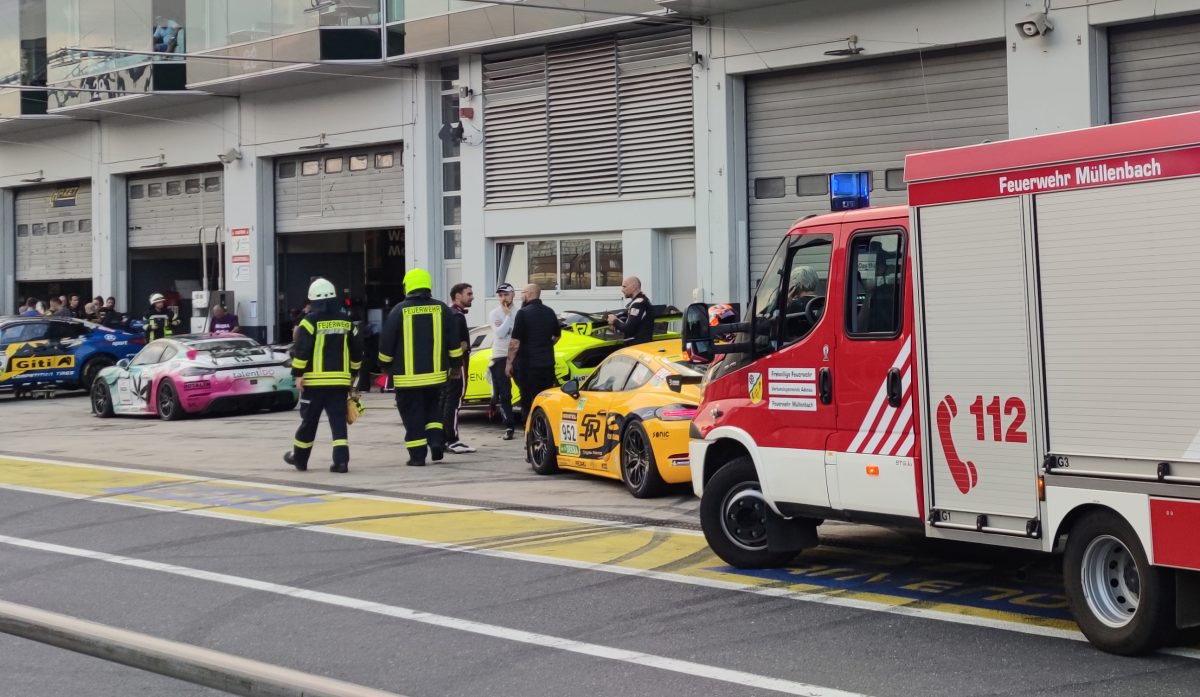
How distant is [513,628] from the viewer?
749cm

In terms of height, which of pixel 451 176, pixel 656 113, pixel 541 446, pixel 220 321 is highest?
pixel 656 113

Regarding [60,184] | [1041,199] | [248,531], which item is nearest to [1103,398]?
[1041,199]

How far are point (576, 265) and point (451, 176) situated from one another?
381 centimetres

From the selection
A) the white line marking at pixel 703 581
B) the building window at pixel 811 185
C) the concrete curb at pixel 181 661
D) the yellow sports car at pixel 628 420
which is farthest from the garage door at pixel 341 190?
the concrete curb at pixel 181 661

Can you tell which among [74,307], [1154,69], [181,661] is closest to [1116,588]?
[181,661]

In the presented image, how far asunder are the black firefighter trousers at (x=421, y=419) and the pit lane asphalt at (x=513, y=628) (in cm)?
427

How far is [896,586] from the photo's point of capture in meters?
8.45

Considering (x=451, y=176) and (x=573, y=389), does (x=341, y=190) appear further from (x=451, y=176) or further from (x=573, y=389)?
(x=573, y=389)

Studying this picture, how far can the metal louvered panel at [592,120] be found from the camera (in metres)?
22.5

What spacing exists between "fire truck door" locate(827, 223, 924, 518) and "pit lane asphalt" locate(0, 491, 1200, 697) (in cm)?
71

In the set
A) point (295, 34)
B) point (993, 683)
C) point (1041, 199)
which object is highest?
point (295, 34)

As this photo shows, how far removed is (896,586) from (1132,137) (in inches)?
126

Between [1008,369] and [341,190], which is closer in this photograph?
[1008,369]

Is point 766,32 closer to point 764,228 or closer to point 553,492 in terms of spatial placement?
point 764,228
